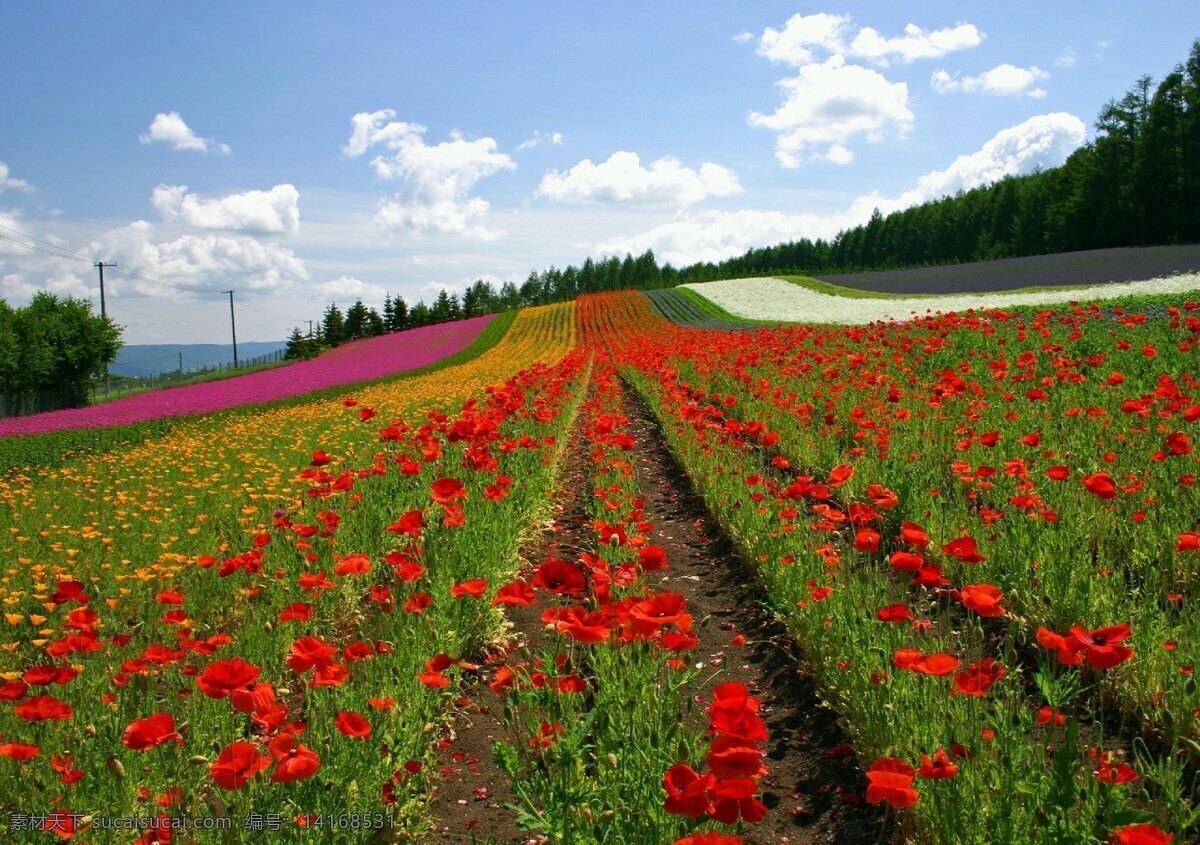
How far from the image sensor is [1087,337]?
35.1 ft

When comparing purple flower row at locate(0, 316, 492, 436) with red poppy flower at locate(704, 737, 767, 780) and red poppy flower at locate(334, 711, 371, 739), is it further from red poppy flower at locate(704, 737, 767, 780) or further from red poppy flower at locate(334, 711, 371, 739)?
red poppy flower at locate(704, 737, 767, 780)

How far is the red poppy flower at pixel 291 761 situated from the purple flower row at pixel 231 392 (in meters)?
18.8

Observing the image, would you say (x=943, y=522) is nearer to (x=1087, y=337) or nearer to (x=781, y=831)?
(x=781, y=831)

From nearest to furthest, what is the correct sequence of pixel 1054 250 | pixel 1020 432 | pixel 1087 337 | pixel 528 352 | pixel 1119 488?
pixel 1119 488, pixel 1020 432, pixel 1087 337, pixel 528 352, pixel 1054 250

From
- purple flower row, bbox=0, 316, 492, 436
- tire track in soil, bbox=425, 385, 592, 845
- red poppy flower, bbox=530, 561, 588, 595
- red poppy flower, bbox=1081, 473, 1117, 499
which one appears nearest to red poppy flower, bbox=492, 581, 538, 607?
red poppy flower, bbox=530, 561, 588, 595

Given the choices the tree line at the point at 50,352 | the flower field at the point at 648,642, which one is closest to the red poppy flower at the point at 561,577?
the flower field at the point at 648,642

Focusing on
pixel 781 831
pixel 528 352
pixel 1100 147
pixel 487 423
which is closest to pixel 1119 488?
pixel 781 831

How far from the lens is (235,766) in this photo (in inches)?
72.6

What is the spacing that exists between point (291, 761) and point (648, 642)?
5.74 feet

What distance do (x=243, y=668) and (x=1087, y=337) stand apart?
1177cm

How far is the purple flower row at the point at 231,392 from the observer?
19656mm

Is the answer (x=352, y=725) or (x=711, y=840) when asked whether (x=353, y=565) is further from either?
(x=711, y=840)

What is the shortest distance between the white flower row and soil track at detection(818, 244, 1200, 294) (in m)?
2.79

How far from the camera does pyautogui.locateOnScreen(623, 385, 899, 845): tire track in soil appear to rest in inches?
120
